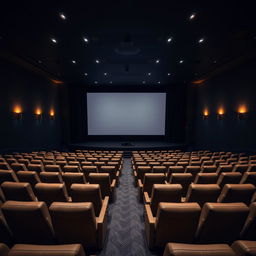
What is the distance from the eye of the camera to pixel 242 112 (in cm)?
839

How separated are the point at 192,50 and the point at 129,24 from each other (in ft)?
11.7

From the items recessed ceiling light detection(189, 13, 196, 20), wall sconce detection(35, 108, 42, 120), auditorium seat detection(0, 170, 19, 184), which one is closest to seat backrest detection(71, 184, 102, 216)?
auditorium seat detection(0, 170, 19, 184)

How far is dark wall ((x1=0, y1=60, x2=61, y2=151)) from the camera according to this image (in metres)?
7.74

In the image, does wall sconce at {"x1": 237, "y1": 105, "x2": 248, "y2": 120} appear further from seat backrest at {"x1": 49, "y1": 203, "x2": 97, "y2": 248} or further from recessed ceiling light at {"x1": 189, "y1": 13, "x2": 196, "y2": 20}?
seat backrest at {"x1": 49, "y1": 203, "x2": 97, "y2": 248}

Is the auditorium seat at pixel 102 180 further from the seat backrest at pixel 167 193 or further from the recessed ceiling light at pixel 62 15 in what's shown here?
the recessed ceiling light at pixel 62 15

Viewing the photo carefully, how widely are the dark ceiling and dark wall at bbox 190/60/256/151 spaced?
1.49 meters

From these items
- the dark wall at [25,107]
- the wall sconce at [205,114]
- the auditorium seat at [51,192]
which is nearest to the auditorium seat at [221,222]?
the auditorium seat at [51,192]

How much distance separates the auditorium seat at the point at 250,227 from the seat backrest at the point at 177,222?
564mm

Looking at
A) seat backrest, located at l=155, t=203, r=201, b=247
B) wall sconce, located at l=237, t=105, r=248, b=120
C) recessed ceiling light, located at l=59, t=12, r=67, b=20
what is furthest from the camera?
wall sconce, located at l=237, t=105, r=248, b=120

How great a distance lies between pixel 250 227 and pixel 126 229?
1.91 meters

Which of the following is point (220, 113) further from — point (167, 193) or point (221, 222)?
point (221, 222)

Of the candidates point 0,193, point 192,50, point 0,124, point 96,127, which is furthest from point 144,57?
point 96,127

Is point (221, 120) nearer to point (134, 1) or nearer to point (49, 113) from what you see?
point (134, 1)

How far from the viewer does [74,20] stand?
4.75 meters
